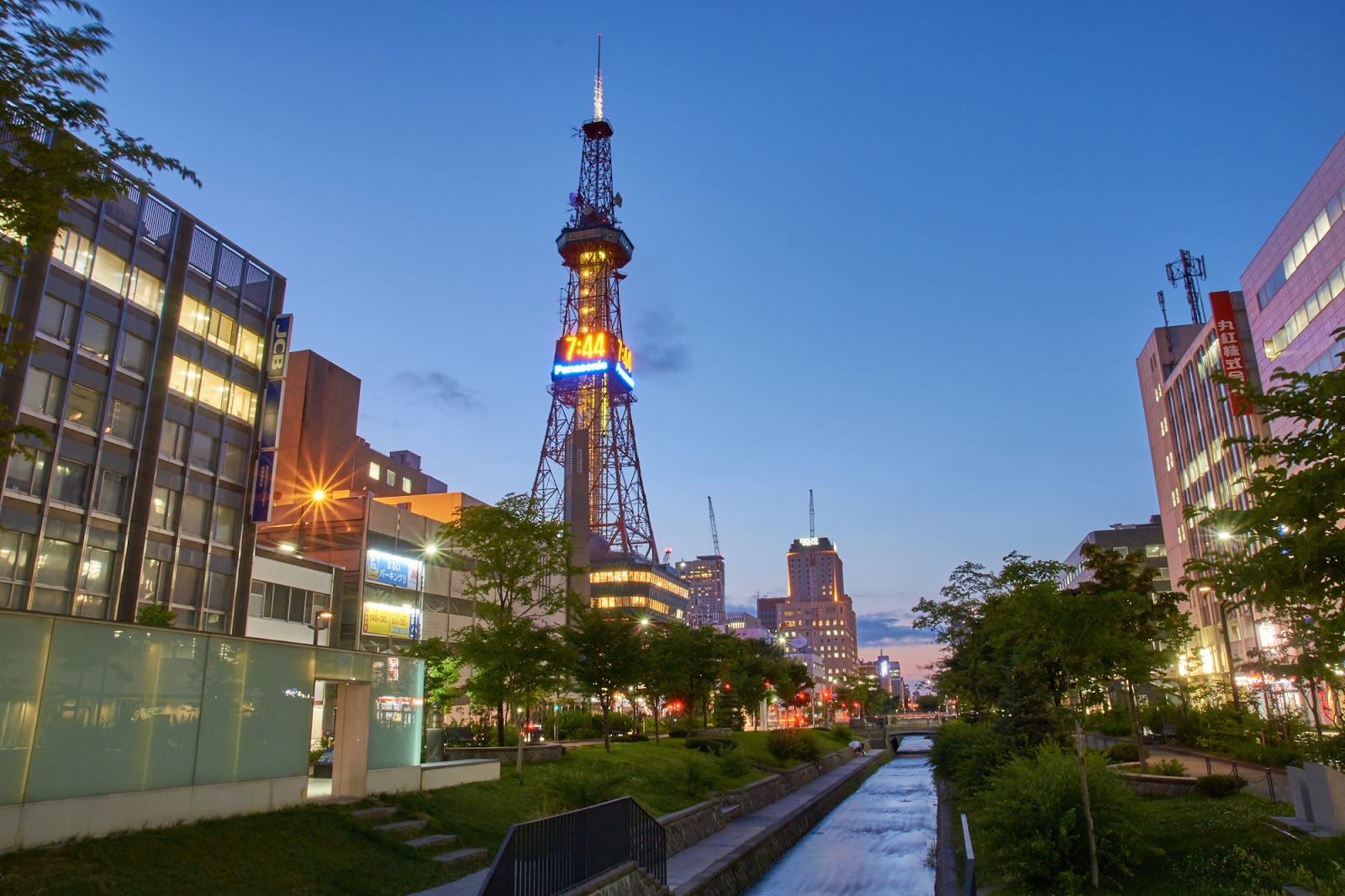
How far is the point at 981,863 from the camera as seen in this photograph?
677 inches

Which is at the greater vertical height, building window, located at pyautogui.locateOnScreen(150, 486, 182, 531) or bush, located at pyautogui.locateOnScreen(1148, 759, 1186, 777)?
building window, located at pyautogui.locateOnScreen(150, 486, 182, 531)

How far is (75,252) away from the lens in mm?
35312

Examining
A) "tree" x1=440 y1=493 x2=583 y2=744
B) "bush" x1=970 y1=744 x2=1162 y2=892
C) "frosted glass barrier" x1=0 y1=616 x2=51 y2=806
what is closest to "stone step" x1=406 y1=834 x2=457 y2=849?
"frosted glass barrier" x1=0 y1=616 x2=51 y2=806

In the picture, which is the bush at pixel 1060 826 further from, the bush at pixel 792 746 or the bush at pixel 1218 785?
the bush at pixel 792 746

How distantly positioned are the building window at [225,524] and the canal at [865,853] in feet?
102

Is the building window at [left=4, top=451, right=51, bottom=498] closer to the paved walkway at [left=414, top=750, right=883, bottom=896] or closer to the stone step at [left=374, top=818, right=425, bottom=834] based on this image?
the stone step at [left=374, top=818, right=425, bottom=834]

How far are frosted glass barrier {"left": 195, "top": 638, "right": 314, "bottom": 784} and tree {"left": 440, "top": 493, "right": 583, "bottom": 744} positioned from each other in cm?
1144

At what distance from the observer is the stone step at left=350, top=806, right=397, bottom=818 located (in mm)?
17922

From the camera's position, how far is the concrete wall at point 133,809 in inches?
486

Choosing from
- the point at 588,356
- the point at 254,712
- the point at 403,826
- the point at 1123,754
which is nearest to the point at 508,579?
the point at 403,826

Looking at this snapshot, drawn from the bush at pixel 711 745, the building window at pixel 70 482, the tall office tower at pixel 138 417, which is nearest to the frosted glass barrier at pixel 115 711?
the tall office tower at pixel 138 417

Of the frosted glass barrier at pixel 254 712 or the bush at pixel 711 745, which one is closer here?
the frosted glass barrier at pixel 254 712

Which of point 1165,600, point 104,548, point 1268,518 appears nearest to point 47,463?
point 104,548

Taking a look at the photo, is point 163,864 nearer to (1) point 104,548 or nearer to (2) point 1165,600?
(1) point 104,548
